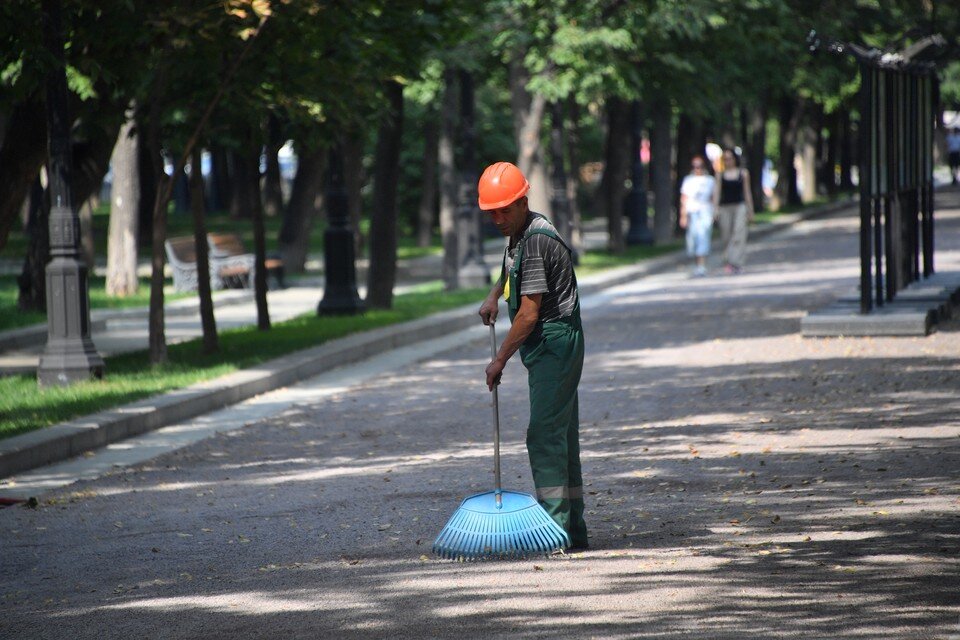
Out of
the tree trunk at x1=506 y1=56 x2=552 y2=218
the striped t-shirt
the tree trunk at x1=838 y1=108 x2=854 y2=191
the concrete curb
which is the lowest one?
the concrete curb

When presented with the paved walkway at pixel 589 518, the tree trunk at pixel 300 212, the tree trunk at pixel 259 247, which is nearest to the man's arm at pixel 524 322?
the paved walkway at pixel 589 518

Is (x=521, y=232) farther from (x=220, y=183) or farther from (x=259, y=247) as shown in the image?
(x=220, y=183)

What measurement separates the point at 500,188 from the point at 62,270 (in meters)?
7.12

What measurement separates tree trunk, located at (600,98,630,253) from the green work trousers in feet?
81.8

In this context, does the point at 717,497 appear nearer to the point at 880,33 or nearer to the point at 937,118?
the point at 937,118

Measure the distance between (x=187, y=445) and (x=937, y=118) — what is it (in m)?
14.9

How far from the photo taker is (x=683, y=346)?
50.8 ft

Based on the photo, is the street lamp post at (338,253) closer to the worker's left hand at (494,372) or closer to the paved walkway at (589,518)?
the paved walkway at (589,518)

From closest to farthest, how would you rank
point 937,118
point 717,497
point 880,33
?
1. point 717,497
2. point 937,118
3. point 880,33

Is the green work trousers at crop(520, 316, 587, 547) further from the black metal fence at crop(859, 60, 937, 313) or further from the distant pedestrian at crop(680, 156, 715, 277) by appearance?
the distant pedestrian at crop(680, 156, 715, 277)

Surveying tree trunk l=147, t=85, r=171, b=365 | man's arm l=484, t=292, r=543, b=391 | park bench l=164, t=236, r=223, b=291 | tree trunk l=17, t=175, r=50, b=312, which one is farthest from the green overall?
park bench l=164, t=236, r=223, b=291

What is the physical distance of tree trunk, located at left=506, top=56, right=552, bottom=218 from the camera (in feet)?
87.5

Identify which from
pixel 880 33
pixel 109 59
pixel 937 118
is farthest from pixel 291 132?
pixel 880 33

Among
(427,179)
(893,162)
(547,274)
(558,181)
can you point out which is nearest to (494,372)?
(547,274)
